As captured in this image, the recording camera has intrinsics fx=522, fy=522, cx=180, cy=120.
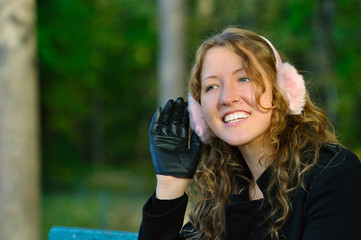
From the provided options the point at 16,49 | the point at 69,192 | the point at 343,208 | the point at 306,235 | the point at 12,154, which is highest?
the point at 16,49

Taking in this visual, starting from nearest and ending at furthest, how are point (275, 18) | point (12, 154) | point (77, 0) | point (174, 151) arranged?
point (174, 151), point (12, 154), point (275, 18), point (77, 0)

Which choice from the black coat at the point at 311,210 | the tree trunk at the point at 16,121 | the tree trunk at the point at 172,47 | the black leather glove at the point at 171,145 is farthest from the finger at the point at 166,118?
the tree trunk at the point at 172,47

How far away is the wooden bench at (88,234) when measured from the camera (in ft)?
9.48

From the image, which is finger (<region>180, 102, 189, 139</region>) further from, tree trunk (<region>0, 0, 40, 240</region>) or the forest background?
the forest background

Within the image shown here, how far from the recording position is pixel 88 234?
2939 millimetres

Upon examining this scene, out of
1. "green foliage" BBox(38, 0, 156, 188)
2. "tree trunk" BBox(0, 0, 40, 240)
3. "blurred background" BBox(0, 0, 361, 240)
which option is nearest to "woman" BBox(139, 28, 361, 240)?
"blurred background" BBox(0, 0, 361, 240)

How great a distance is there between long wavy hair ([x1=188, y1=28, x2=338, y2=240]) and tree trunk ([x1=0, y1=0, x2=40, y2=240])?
233 centimetres

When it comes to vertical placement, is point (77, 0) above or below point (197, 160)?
above

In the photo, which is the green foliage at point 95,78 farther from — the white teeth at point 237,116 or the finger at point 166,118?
the white teeth at point 237,116

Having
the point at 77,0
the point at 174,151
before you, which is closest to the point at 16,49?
the point at 174,151

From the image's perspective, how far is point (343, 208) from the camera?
202 cm

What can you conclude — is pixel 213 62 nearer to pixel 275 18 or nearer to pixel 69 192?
pixel 275 18

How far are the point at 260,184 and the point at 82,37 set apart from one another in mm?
15971

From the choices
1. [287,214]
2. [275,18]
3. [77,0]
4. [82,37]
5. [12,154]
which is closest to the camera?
[287,214]
